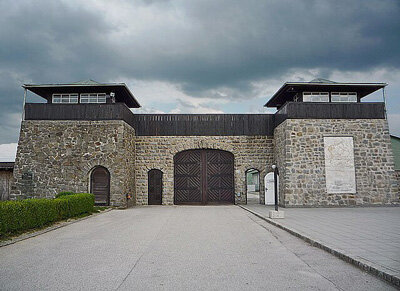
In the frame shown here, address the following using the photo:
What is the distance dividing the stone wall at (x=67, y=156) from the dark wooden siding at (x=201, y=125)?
→ 273 cm

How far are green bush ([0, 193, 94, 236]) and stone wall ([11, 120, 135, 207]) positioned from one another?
14.3 ft

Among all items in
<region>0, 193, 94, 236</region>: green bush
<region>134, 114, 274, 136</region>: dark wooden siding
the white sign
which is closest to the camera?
<region>0, 193, 94, 236</region>: green bush

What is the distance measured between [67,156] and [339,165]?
45.6 ft

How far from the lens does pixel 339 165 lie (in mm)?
17078

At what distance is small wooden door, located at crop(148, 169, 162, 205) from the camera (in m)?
19.9

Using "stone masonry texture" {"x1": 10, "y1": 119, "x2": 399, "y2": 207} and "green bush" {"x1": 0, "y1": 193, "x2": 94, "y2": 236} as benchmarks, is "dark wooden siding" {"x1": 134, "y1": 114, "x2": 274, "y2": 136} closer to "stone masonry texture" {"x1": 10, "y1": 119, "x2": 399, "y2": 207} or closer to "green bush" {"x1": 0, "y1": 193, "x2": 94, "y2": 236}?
"stone masonry texture" {"x1": 10, "y1": 119, "x2": 399, "y2": 207}

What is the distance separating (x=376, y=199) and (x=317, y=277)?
14.3 metres

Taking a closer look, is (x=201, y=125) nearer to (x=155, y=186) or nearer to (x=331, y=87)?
(x=155, y=186)

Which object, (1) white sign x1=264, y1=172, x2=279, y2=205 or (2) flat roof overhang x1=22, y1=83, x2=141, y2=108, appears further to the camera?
(1) white sign x1=264, y1=172, x2=279, y2=205

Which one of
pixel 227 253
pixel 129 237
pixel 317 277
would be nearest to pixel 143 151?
pixel 129 237

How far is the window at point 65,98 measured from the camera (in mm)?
18625

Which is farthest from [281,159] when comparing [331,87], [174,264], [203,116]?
[174,264]

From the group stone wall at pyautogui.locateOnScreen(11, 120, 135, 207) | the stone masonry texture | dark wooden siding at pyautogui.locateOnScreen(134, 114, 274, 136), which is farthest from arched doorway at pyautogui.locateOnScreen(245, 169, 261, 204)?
stone wall at pyautogui.locateOnScreen(11, 120, 135, 207)

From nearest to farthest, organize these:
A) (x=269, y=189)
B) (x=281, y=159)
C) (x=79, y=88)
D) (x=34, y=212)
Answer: (x=34, y=212) → (x=281, y=159) → (x=79, y=88) → (x=269, y=189)
